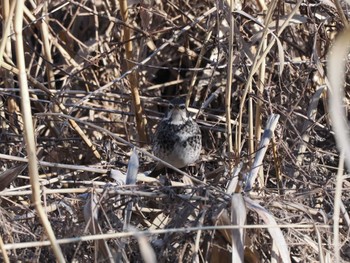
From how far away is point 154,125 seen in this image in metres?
4.36

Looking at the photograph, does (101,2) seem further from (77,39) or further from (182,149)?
(182,149)

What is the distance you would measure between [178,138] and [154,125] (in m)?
0.46

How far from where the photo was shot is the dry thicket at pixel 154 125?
2539 mm

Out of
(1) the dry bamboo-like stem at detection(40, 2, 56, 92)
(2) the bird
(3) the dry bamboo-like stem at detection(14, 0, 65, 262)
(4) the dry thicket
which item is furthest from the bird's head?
(3) the dry bamboo-like stem at detection(14, 0, 65, 262)

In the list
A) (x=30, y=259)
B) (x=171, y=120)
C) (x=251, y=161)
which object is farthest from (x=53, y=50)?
(x=30, y=259)

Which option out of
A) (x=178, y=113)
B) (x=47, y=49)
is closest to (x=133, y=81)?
(x=178, y=113)

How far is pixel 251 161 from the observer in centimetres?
311

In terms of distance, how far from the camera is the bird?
3.86m

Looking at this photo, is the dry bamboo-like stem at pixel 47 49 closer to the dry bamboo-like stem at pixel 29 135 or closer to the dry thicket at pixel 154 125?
the dry thicket at pixel 154 125

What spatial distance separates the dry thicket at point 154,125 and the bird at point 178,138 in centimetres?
7

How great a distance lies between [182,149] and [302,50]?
0.77m

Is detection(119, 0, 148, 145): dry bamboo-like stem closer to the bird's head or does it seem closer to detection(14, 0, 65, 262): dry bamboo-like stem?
the bird's head

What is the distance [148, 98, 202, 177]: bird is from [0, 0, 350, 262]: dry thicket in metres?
0.07

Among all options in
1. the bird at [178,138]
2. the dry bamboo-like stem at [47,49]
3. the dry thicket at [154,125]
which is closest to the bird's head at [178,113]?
the bird at [178,138]
